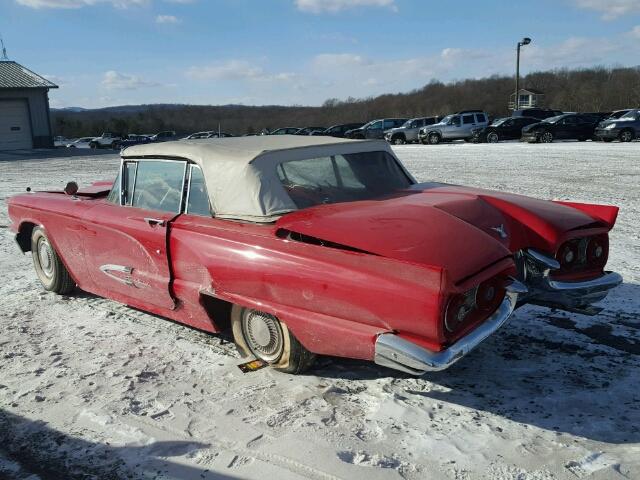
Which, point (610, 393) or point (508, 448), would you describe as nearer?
point (508, 448)

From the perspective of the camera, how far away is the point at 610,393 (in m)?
3.12

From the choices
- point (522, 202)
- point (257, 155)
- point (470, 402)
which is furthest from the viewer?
point (522, 202)

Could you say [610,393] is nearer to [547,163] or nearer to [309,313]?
[309,313]

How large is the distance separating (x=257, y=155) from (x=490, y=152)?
17.8 meters

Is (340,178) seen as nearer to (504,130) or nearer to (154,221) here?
(154,221)

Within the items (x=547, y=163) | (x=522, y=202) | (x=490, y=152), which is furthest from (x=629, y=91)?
(x=522, y=202)

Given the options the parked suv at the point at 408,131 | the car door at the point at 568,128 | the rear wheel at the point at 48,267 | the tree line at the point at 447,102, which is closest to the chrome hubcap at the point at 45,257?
the rear wheel at the point at 48,267

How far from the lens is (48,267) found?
516cm

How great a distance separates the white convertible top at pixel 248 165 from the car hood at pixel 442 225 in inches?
8.5

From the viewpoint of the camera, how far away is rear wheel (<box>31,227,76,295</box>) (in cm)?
497

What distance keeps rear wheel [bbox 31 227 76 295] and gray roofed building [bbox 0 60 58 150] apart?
1214 inches

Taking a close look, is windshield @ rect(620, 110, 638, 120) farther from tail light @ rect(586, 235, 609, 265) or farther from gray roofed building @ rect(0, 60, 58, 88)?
gray roofed building @ rect(0, 60, 58, 88)

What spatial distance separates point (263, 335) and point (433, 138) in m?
27.1

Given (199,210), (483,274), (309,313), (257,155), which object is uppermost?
(257,155)
